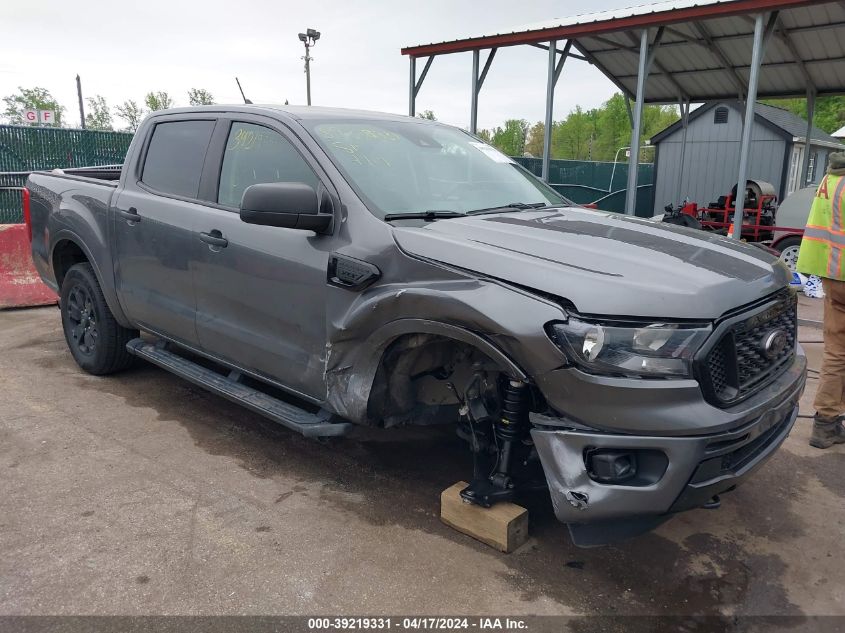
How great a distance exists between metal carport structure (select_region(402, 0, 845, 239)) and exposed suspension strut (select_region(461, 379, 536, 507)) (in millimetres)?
8144

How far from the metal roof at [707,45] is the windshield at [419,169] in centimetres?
736

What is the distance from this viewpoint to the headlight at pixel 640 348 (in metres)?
2.34

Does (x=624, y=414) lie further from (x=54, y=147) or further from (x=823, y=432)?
(x=54, y=147)

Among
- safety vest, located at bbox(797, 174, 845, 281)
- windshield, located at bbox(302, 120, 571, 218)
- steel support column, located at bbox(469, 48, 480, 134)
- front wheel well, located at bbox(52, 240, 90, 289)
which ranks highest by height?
steel support column, located at bbox(469, 48, 480, 134)

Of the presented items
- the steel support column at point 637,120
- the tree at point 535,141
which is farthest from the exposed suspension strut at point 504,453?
the tree at point 535,141

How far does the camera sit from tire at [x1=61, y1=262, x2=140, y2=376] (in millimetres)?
4887

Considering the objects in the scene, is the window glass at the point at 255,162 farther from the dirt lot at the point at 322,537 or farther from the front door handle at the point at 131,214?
the dirt lot at the point at 322,537

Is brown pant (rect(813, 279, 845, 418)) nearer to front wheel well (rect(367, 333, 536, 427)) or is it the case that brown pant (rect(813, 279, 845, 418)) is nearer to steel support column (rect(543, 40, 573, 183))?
front wheel well (rect(367, 333, 536, 427))

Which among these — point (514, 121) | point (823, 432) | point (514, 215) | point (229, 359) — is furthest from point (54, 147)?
point (514, 121)

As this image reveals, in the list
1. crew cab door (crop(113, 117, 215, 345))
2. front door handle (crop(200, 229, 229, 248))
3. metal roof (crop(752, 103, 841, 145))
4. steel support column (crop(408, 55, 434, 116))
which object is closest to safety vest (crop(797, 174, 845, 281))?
front door handle (crop(200, 229, 229, 248))

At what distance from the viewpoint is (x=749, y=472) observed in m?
2.61

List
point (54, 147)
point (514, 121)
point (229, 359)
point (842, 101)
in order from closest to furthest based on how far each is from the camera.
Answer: point (229, 359) → point (54, 147) → point (842, 101) → point (514, 121)

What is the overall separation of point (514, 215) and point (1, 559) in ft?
8.92

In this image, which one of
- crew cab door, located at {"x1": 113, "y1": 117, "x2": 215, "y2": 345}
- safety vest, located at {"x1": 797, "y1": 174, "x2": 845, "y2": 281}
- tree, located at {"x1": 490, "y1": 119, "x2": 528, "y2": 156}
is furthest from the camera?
tree, located at {"x1": 490, "y1": 119, "x2": 528, "y2": 156}
